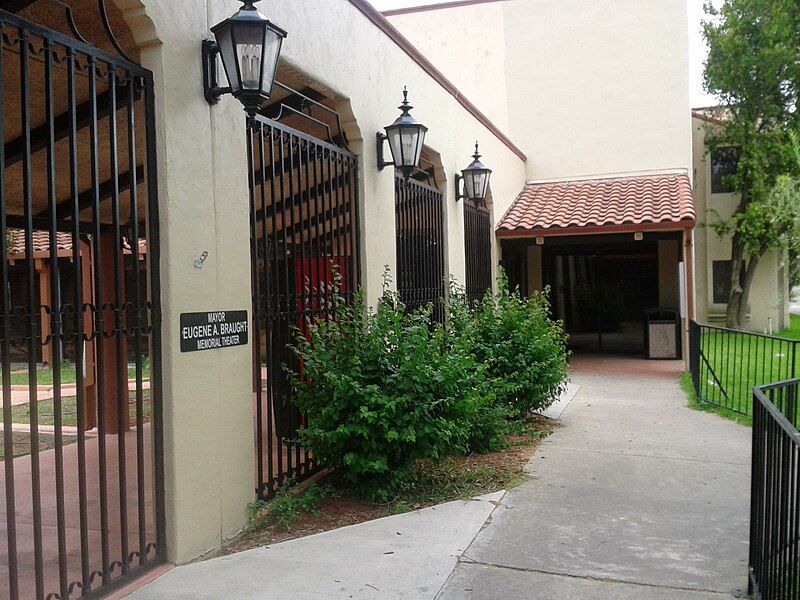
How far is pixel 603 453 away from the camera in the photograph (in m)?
7.42

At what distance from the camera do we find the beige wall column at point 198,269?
4.36m

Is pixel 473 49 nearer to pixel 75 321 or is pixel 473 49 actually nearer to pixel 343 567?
pixel 343 567

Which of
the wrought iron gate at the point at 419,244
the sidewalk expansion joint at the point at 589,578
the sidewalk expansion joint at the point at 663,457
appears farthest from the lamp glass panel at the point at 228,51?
the sidewalk expansion joint at the point at 663,457

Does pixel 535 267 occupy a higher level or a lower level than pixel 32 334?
higher

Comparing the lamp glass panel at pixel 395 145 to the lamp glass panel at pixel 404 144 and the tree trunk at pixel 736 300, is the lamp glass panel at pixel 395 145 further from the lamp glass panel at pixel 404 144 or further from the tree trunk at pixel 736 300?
the tree trunk at pixel 736 300

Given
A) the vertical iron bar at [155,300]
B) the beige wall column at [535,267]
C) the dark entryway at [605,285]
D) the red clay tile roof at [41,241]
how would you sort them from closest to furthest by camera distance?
1. the vertical iron bar at [155,300]
2. the red clay tile roof at [41,241]
3. the dark entryway at [605,285]
4. the beige wall column at [535,267]

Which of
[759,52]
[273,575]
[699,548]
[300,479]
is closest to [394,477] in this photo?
[300,479]

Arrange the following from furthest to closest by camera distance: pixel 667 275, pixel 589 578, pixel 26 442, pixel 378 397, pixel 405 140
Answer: pixel 667 275 < pixel 26 442 < pixel 405 140 < pixel 378 397 < pixel 589 578

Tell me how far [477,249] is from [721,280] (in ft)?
41.9

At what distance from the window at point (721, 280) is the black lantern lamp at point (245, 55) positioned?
66.5ft

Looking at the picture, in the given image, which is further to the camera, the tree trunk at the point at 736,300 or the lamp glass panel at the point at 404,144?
the tree trunk at the point at 736,300

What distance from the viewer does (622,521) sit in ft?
17.4

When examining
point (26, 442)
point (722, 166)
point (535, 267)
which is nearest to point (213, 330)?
point (26, 442)

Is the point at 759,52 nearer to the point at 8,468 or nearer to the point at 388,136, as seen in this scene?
the point at 388,136
